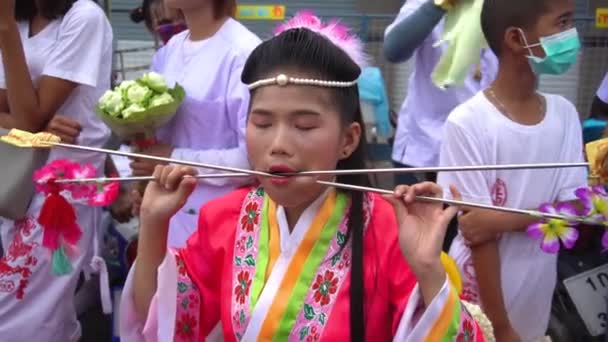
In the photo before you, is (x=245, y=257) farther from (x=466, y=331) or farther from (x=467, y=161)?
(x=467, y=161)

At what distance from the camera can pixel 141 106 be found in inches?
103

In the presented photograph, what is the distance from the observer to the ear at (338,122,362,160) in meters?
1.83

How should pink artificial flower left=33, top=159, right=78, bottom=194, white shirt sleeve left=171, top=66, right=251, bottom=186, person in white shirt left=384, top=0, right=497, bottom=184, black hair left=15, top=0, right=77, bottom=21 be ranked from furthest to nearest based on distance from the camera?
person in white shirt left=384, top=0, right=497, bottom=184
black hair left=15, top=0, right=77, bottom=21
white shirt sleeve left=171, top=66, right=251, bottom=186
pink artificial flower left=33, top=159, right=78, bottom=194

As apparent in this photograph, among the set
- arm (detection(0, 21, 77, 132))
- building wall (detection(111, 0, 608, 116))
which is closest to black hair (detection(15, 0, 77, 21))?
arm (detection(0, 21, 77, 132))

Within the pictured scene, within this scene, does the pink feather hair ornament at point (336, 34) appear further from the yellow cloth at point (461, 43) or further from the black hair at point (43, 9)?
the black hair at point (43, 9)

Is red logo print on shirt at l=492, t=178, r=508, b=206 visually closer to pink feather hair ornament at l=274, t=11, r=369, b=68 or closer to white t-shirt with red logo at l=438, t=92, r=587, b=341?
white t-shirt with red logo at l=438, t=92, r=587, b=341

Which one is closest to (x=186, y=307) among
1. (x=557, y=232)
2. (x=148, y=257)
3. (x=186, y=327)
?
(x=186, y=327)

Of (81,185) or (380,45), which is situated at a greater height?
(81,185)

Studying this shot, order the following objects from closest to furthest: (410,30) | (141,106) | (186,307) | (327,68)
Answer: (327,68), (186,307), (141,106), (410,30)

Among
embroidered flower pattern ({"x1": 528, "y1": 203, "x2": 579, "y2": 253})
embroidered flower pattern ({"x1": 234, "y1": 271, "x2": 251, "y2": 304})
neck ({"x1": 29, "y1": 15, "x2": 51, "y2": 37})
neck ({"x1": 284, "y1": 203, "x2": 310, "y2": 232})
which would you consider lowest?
embroidered flower pattern ({"x1": 234, "y1": 271, "x2": 251, "y2": 304})

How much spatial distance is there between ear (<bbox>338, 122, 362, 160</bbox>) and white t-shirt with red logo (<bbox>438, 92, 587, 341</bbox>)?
66cm

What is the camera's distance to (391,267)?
173cm

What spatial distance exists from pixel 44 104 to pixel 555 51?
164 centimetres

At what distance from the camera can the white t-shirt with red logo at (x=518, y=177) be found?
2443 millimetres
